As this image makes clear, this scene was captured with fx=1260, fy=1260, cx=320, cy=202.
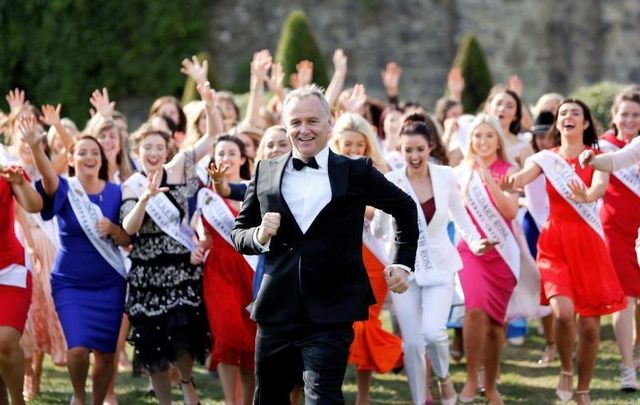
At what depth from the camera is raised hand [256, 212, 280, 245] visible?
5.37m

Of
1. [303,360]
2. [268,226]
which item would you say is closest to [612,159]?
[303,360]

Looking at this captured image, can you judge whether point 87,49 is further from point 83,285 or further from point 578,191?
point 578,191

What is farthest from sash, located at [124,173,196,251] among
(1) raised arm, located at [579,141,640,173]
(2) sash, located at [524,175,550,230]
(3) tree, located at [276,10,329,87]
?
(3) tree, located at [276,10,329,87]

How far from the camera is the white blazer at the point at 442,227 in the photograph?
761 centimetres

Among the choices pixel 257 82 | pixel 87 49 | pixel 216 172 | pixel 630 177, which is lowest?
pixel 216 172

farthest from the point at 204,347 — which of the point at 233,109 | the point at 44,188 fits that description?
the point at 233,109

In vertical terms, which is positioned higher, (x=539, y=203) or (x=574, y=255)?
(x=539, y=203)

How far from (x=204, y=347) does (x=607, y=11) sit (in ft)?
45.8

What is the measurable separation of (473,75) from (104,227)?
10827mm

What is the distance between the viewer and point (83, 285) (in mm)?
7574

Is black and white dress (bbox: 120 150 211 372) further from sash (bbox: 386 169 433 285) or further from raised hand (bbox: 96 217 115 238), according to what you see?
sash (bbox: 386 169 433 285)

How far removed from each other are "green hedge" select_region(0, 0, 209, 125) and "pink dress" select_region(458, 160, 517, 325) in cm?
1256

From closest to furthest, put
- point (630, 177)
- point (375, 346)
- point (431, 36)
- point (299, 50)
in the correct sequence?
point (375, 346)
point (630, 177)
point (299, 50)
point (431, 36)

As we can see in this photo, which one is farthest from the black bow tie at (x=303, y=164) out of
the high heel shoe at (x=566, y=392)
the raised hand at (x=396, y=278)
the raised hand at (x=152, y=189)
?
the high heel shoe at (x=566, y=392)
